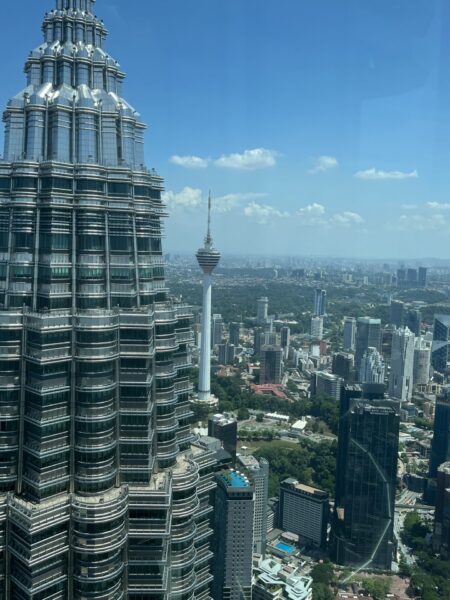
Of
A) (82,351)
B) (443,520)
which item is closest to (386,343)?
(443,520)

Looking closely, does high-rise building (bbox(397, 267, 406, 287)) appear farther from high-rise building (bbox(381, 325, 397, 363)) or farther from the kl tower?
the kl tower

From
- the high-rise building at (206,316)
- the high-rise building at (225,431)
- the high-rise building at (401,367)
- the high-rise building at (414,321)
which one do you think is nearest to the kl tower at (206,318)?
the high-rise building at (206,316)

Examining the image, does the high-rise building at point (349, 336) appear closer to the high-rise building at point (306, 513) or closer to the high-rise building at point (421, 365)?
the high-rise building at point (421, 365)

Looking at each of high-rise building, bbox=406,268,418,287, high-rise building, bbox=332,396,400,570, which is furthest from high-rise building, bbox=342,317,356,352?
high-rise building, bbox=332,396,400,570

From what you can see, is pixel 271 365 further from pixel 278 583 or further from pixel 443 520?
pixel 278 583

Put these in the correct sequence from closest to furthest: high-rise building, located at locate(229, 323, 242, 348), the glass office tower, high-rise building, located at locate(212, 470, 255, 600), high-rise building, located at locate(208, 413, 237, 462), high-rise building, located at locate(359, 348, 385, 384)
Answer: the glass office tower, high-rise building, located at locate(212, 470, 255, 600), high-rise building, located at locate(208, 413, 237, 462), high-rise building, located at locate(359, 348, 385, 384), high-rise building, located at locate(229, 323, 242, 348)

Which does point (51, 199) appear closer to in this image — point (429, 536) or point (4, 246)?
point (4, 246)
